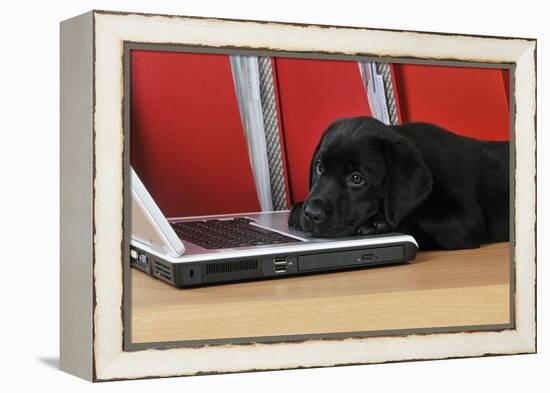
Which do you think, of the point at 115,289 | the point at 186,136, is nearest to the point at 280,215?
the point at 186,136

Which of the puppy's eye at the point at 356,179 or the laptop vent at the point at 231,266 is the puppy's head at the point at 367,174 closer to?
the puppy's eye at the point at 356,179

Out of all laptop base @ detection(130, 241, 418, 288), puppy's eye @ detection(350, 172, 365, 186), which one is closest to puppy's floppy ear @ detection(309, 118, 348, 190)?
puppy's eye @ detection(350, 172, 365, 186)

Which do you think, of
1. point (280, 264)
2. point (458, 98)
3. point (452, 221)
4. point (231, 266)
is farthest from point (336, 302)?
point (458, 98)

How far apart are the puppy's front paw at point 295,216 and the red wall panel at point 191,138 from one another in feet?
0.43

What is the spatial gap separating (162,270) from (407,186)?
0.80 m

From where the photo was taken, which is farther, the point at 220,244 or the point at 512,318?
the point at 512,318

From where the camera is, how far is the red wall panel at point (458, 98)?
98.1 inches

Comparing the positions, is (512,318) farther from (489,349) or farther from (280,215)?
(280,215)

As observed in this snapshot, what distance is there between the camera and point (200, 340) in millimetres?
2084

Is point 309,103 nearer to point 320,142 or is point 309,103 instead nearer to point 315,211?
point 320,142

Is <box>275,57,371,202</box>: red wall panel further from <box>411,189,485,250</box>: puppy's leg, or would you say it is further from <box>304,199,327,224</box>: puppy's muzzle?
<box>411,189,485,250</box>: puppy's leg

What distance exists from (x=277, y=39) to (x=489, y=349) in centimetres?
105

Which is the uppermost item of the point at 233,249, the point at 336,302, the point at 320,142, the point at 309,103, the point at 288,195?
the point at 309,103

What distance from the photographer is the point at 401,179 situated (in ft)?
8.39
